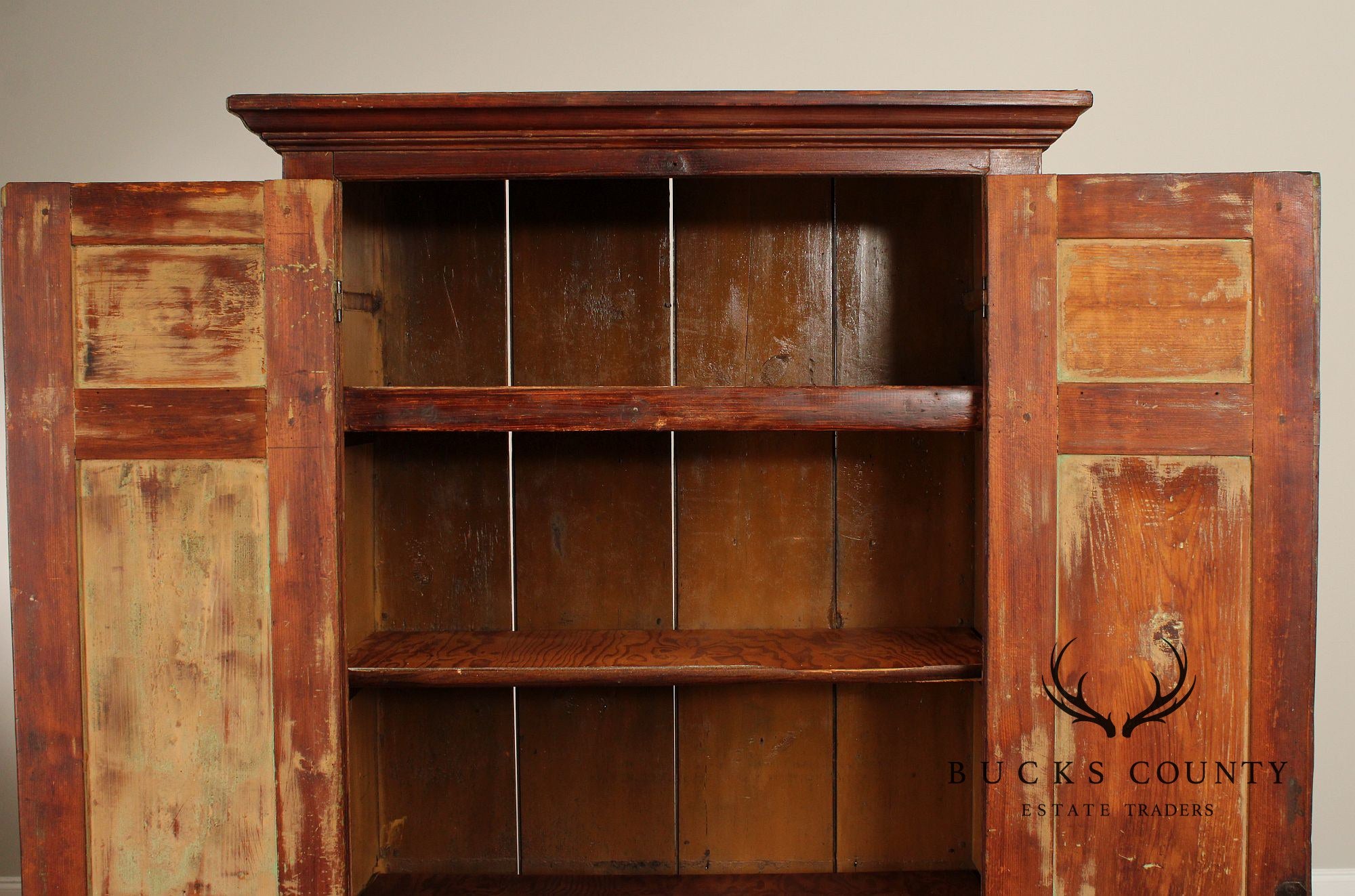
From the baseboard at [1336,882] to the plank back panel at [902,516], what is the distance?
1145 mm

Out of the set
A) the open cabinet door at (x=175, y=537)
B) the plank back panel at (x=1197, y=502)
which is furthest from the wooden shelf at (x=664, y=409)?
the plank back panel at (x=1197, y=502)

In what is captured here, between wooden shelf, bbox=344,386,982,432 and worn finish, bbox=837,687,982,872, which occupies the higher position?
wooden shelf, bbox=344,386,982,432

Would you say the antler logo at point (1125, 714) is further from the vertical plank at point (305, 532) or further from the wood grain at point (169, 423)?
the wood grain at point (169, 423)

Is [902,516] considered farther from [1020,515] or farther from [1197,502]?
[1197,502]

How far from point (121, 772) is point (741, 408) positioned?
4.10 ft

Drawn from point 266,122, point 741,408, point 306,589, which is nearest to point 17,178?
point 266,122

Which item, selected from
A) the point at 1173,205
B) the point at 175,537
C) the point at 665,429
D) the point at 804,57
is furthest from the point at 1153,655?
the point at 175,537

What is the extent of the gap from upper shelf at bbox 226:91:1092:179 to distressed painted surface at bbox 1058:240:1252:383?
9.0 inches

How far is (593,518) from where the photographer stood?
2178 millimetres

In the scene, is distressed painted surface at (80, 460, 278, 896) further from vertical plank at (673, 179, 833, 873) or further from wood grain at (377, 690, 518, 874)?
vertical plank at (673, 179, 833, 873)

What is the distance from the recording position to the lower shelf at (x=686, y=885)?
2.06 metres

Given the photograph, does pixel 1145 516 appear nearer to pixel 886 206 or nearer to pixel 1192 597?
pixel 1192 597

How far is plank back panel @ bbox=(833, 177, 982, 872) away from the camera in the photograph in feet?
7.05

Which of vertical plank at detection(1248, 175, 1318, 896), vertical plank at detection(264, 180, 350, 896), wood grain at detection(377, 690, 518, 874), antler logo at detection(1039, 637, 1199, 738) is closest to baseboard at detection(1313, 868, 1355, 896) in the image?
vertical plank at detection(1248, 175, 1318, 896)
